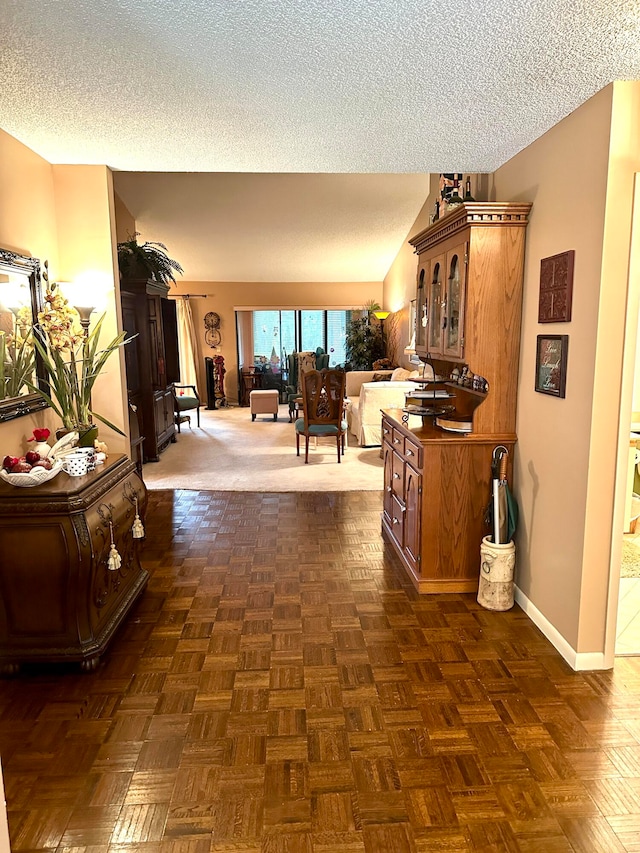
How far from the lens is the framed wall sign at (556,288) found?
255 cm

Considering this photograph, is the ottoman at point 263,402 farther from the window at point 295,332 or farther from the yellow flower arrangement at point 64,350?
the yellow flower arrangement at point 64,350

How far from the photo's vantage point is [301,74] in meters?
2.18

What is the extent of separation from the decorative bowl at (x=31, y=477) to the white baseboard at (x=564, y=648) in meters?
2.37

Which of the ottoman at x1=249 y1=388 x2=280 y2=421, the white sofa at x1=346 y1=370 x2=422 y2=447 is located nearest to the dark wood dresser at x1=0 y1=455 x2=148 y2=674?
the white sofa at x1=346 y1=370 x2=422 y2=447

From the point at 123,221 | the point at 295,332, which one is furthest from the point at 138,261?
the point at 295,332

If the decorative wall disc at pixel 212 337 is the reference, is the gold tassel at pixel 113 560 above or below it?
below

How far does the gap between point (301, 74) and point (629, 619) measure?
2.92 metres

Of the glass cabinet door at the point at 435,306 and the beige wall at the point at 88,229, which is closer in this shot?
the beige wall at the point at 88,229

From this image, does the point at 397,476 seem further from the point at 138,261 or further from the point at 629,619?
the point at 138,261

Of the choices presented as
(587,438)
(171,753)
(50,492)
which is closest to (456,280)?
(587,438)

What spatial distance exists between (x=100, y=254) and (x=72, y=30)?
64.0 inches

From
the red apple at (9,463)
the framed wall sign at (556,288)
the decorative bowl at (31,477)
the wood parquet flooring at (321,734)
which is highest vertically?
the framed wall sign at (556,288)

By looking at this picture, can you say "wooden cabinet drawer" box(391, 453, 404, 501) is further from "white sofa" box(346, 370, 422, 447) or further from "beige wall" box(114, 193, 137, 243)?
"beige wall" box(114, 193, 137, 243)

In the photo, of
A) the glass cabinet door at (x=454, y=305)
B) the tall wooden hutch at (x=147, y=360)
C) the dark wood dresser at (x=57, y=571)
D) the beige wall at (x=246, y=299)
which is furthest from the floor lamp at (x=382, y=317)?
the dark wood dresser at (x=57, y=571)
